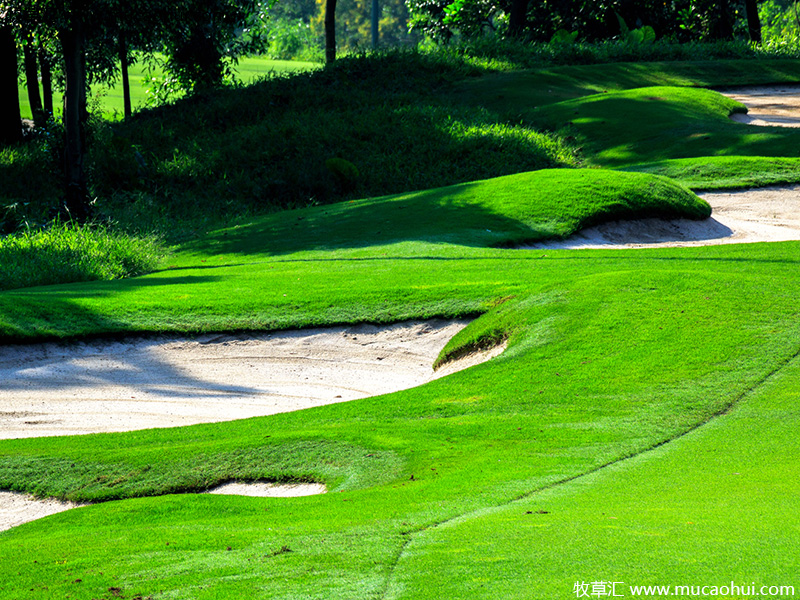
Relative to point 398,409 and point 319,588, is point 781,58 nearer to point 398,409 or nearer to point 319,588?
point 398,409

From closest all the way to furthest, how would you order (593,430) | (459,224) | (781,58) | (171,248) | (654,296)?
1. (593,430)
2. (654,296)
3. (459,224)
4. (171,248)
5. (781,58)

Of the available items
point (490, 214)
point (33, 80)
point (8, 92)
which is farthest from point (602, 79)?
point (33, 80)

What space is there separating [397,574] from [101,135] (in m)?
28.1

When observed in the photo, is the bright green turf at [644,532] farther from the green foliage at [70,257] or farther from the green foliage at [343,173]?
the green foliage at [343,173]

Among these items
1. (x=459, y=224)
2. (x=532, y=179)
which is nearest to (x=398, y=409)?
(x=459, y=224)

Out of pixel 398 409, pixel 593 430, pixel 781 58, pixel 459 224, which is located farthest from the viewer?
pixel 781 58

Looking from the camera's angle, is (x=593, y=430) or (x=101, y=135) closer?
(x=593, y=430)

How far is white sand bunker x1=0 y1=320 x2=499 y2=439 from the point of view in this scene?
8758 millimetres

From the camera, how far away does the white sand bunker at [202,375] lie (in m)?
8.76

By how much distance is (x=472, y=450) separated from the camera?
6.34 meters

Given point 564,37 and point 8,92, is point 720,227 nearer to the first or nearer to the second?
point 8,92

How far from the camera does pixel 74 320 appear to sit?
1091 centimetres

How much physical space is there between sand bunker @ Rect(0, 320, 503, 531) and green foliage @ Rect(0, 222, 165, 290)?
489cm

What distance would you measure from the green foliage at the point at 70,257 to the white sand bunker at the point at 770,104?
20.2 meters
